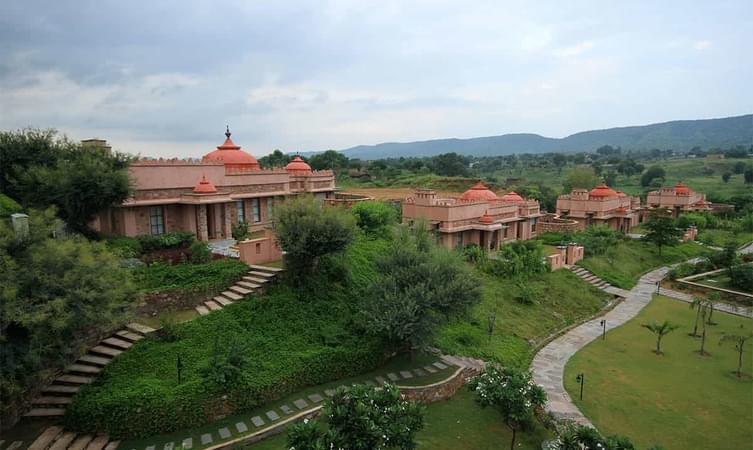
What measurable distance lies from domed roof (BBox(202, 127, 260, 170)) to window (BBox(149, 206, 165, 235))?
5253mm

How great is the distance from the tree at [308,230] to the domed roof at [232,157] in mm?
10480

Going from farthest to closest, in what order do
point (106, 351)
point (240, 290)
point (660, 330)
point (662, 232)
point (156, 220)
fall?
point (662, 232) < point (156, 220) < point (660, 330) < point (240, 290) < point (106, 351)

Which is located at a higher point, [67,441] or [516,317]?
[67,441]

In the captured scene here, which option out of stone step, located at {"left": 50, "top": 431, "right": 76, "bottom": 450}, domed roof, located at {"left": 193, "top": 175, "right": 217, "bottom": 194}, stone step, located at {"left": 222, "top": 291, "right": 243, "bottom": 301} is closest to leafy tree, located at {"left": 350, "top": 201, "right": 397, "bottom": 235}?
domed roof, located at {"left": 193, "top": 175, "right": 217, "bottom": 194}

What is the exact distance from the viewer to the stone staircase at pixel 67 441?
10383 mm

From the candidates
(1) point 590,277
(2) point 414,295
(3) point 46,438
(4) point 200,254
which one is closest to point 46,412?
(3) point 46,438

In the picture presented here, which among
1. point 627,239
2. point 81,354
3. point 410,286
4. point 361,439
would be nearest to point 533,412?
point 410,286

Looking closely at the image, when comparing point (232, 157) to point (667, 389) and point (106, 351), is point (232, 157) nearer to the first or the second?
point (106, 351)

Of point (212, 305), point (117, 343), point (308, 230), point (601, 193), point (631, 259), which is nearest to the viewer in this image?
point (117, 343)

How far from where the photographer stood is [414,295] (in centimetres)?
1484

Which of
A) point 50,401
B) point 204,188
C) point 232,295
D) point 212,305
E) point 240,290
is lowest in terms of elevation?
point 50,401

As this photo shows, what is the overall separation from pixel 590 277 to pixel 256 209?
20.8 metres

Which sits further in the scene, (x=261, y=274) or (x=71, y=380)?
(x=261, y=274)

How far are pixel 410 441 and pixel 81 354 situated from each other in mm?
8639
